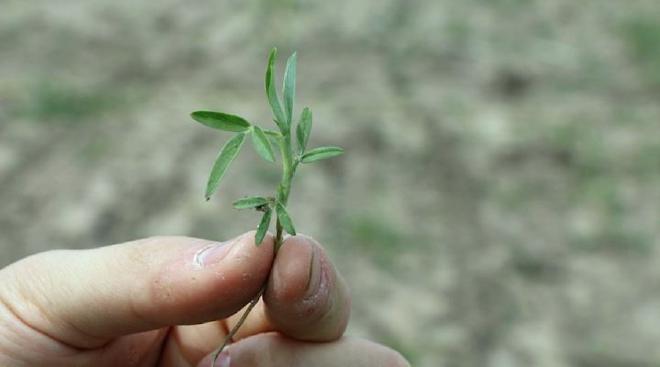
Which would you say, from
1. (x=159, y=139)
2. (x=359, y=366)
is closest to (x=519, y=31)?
(x=159, y=139)

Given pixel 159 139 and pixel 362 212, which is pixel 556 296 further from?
pixel 159 139

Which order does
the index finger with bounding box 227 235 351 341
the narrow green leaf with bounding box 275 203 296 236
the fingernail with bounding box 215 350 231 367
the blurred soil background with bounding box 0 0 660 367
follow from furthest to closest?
the blurred soil background with bounding box 0 0 660 367 < the fingernail with bounding box 215 350 231 367 < the index finger with bounding box 227 235 351 341 < the narrow green leaf with bounding box 275 203 296 236

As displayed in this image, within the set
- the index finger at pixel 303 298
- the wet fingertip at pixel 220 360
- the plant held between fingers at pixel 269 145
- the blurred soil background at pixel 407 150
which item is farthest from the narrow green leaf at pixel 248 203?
the blurred soil background at pixel 407 150

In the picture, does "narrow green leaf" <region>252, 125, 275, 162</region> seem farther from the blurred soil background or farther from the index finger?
the blurred soil background

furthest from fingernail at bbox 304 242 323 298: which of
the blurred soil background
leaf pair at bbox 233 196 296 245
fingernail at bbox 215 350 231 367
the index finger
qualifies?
the blurred soil background

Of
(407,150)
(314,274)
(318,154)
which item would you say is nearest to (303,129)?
(318,154)

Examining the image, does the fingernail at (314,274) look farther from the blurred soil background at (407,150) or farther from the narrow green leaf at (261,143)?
the blurred soil background at (407,150)

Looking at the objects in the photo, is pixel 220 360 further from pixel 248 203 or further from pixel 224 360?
pixel 248 203
